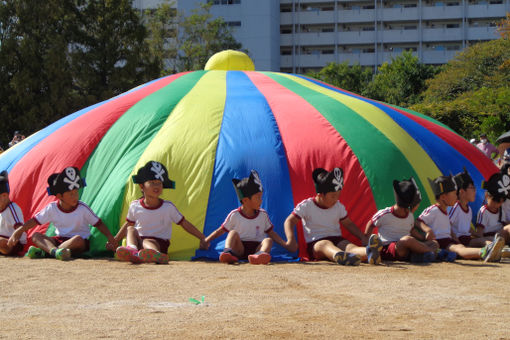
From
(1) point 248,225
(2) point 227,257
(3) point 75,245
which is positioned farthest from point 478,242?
(3) point 75,245

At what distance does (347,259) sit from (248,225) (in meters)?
1.02

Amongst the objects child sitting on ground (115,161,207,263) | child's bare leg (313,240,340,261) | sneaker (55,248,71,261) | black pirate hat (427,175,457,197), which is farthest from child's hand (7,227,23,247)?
black pirate hat (427,175,457,197)

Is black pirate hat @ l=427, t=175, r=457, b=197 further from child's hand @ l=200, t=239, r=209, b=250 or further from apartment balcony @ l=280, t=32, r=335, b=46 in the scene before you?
apartment balcony @ l=280, t=32, r=335, b=46

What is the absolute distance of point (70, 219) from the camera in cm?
634

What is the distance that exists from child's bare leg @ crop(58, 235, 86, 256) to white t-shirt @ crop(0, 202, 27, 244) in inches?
25.1

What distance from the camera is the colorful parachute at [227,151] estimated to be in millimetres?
6672

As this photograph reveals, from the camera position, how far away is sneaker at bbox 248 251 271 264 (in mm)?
5766

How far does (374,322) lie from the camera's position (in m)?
3.59

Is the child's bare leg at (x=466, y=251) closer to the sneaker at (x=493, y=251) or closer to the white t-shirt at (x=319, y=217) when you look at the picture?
the sneaker at (x=493, y=251)

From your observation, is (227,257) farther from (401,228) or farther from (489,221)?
(489,221)

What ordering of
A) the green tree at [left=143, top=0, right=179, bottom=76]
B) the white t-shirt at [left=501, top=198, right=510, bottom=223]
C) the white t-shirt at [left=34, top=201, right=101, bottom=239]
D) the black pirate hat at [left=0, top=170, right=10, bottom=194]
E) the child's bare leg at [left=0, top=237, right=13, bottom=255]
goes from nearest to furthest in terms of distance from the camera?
the white t-shirt at [left=34, top=201, right=101, bottom=239] → the child's bare leg at [left=0, top=237, right=13, bottom=255] → the black pirate hat at [left=0, top=170, right=10, bottom=194] → the white t-shirt at [left=501, top=198, right=510, bottom=223] → the green tree at [left=143, top=0, right=179, bottom=76]

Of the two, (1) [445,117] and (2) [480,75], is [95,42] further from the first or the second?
(2) [480,75]

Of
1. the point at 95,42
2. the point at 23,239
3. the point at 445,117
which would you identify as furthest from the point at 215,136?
the point at 95,42

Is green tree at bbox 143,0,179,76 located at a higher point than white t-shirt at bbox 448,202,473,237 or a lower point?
higher
